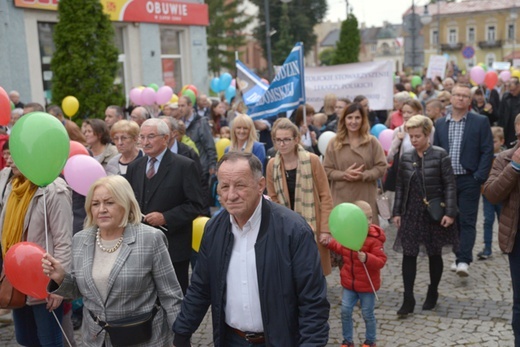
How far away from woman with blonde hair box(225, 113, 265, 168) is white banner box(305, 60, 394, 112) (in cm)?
401

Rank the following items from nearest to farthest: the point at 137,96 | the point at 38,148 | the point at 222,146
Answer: the point at 38,148
the point at 222,146
the point at 137,96

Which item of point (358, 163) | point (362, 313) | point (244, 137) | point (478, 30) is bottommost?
point (362, 313)

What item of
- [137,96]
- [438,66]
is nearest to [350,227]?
[137,96]

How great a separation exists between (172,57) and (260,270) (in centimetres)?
1717

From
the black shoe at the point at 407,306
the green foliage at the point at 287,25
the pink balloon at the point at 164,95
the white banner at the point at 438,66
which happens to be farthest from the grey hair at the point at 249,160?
the green foliage at the point at 287,25

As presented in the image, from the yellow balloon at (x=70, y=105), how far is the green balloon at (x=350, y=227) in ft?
23.5

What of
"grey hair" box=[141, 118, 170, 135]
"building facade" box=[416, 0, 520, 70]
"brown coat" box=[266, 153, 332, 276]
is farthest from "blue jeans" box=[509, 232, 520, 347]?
"building facade" box=[416, 0, 520, 70]

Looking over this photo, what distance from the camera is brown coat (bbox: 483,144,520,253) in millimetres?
3965

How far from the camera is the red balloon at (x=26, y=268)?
3596 mm

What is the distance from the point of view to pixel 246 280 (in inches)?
108

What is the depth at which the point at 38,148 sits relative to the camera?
3.79 metres

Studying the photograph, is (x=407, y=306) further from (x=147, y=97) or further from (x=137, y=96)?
(x=137, y=96)

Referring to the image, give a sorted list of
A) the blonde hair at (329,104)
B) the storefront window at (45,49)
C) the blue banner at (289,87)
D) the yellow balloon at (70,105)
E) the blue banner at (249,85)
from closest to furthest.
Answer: the blue banner at (289,87), the blonde hair at (329,104), the blue banner at (249,85), the yellow balloon at (70,105), the storefront window at (45,49)

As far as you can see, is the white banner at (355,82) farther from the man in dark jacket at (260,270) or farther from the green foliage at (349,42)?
the green foliage at (349,42)
